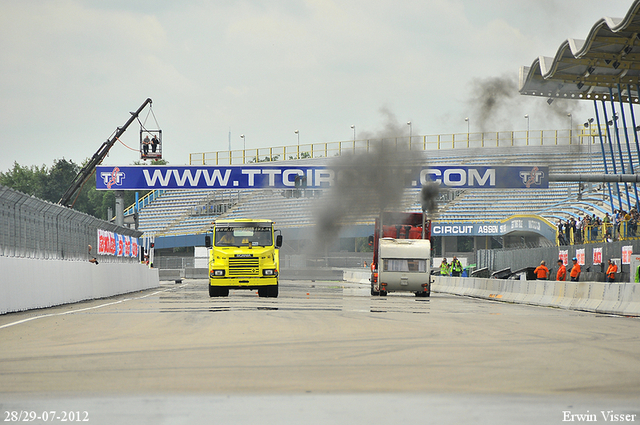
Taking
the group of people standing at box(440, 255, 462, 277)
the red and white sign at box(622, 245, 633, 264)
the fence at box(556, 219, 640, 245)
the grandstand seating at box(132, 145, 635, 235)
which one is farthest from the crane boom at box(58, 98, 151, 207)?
the red and white sign at box(622, 245, 633, 264)

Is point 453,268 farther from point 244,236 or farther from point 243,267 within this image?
point 243,267

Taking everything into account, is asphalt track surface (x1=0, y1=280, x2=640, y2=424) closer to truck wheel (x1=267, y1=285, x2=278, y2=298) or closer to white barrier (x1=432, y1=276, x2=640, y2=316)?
white barrier (x1=432, y1=276, x2=640, y2=316)

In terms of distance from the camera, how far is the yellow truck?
2575 centimetres

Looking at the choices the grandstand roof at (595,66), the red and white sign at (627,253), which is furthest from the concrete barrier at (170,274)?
the red and white sign at (627,253)

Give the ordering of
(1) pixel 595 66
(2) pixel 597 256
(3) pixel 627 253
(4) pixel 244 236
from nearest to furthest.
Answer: (4) pixel 244 236 < (3) pixel 627 253 < (2) pixel 597 256 < (1) pixel 595 66

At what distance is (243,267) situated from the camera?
84.5ft

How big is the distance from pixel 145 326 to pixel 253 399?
7690 mm

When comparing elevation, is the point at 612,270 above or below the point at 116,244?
below

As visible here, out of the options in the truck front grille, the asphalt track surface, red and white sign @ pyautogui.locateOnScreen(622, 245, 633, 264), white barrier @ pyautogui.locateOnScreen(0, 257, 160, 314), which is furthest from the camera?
red and white sign @ pyautogui.locateOnScreen(622, 245, 633, 264)

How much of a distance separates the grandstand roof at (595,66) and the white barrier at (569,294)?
13.3 metres

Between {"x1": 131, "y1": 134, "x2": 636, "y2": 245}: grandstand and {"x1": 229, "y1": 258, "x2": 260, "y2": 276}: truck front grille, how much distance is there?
40635 millimetres

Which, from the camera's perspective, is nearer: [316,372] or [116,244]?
[316,372]

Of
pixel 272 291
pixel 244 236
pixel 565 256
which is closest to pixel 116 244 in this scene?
pixel 244 236

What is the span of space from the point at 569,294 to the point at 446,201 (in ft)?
170
